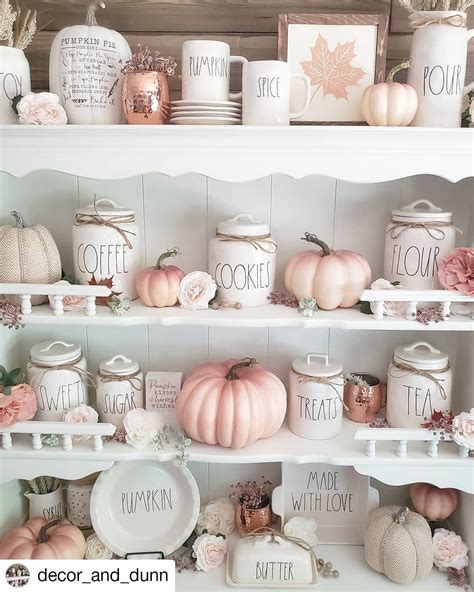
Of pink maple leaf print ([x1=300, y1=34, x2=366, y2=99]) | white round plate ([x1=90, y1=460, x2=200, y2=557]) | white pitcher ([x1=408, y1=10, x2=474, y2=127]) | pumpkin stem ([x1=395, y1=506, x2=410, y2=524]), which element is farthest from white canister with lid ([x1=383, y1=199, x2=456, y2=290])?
white round plate ([x1=90, y1=460, x2=200, y2=557])

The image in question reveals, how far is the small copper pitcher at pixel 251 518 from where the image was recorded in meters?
1.67

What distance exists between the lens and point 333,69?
1.44 meters

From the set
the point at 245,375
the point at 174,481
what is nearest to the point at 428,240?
the point at 245,375

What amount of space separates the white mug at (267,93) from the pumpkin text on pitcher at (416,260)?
1.36 feet

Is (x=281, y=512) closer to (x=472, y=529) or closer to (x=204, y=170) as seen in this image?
(x=472, y=529)

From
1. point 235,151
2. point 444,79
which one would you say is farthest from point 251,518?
point 444,79

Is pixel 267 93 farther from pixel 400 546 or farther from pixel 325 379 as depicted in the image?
pixel 400 546

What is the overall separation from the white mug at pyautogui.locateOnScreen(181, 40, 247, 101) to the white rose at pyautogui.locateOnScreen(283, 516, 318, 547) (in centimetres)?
110

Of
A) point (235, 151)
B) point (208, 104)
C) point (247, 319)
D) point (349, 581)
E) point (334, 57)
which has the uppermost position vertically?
point (334, 57)

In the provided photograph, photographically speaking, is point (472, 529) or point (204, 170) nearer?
point (204, 170)

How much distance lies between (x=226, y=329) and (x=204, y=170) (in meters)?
0.52

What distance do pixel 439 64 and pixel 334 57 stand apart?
240mm

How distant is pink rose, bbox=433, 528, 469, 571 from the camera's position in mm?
1551

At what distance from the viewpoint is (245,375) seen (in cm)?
153
